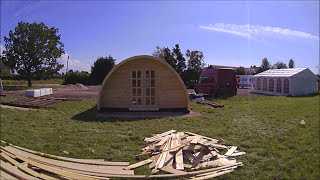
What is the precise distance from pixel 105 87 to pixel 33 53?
81.1 feet

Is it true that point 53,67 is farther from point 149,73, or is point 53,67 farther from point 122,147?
point 122,147

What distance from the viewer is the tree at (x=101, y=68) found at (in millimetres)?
48000

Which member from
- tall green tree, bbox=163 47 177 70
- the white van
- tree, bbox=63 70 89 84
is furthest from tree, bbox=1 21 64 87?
the white van

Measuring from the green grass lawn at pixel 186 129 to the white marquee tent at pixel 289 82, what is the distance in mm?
14616

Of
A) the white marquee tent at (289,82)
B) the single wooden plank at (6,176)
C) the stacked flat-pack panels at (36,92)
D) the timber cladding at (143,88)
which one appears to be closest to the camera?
the single wooden plank at (6,176)

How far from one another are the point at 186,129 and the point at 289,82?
63.9ft

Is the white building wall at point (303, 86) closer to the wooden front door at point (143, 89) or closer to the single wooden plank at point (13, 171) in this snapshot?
the wooden front door at point (143, 89)

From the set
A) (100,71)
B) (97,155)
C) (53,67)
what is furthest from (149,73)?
(100,71)

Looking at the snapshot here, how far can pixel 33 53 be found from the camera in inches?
1336

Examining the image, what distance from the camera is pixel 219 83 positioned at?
21.9 metres

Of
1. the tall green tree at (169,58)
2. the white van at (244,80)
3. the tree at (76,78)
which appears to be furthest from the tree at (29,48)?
the white van at (244,80)

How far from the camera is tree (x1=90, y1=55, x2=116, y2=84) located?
157 feet

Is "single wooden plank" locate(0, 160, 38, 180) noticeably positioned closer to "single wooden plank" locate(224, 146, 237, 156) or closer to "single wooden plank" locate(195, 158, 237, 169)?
"single wooden plank" locate(195, 158, 237, 169)

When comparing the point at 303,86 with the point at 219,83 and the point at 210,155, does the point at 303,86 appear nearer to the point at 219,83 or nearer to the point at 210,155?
the point at 219,83
